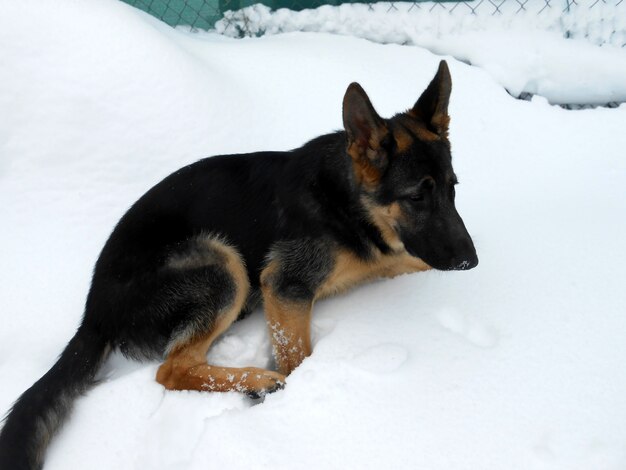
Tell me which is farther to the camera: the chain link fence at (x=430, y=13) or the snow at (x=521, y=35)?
the chain link fence at (x=430, y=13)

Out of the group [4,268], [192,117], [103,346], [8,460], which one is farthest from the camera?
[192,117]

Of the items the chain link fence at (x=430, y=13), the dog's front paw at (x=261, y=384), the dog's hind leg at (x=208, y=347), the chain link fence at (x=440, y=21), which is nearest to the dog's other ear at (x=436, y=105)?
the dog's hind leg at (x=208, y=347)

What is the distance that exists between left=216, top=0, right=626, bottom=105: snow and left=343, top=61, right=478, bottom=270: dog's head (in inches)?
109

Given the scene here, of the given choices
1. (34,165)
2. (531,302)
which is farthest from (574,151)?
(34,165)

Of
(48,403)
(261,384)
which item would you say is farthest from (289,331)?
(48,403)

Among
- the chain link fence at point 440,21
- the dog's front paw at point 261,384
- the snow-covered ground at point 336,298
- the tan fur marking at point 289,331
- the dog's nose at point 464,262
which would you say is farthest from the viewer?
the chain link fence at point 440,21

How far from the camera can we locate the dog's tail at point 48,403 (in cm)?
267

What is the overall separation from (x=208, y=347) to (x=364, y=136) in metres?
1.52

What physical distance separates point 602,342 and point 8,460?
2.96 meters

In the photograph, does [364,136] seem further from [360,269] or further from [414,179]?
[360,269]

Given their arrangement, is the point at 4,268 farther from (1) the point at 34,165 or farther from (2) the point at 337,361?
(2) the point at 337,361

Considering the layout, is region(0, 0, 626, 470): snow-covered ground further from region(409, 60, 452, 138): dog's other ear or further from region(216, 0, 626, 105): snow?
region(409, 60, 452, 138): dog's other ear

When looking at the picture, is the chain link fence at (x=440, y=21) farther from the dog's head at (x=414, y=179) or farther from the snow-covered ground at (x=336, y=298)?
the dog's head at (x=414, y=179)

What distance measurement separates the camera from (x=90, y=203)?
447 cm
